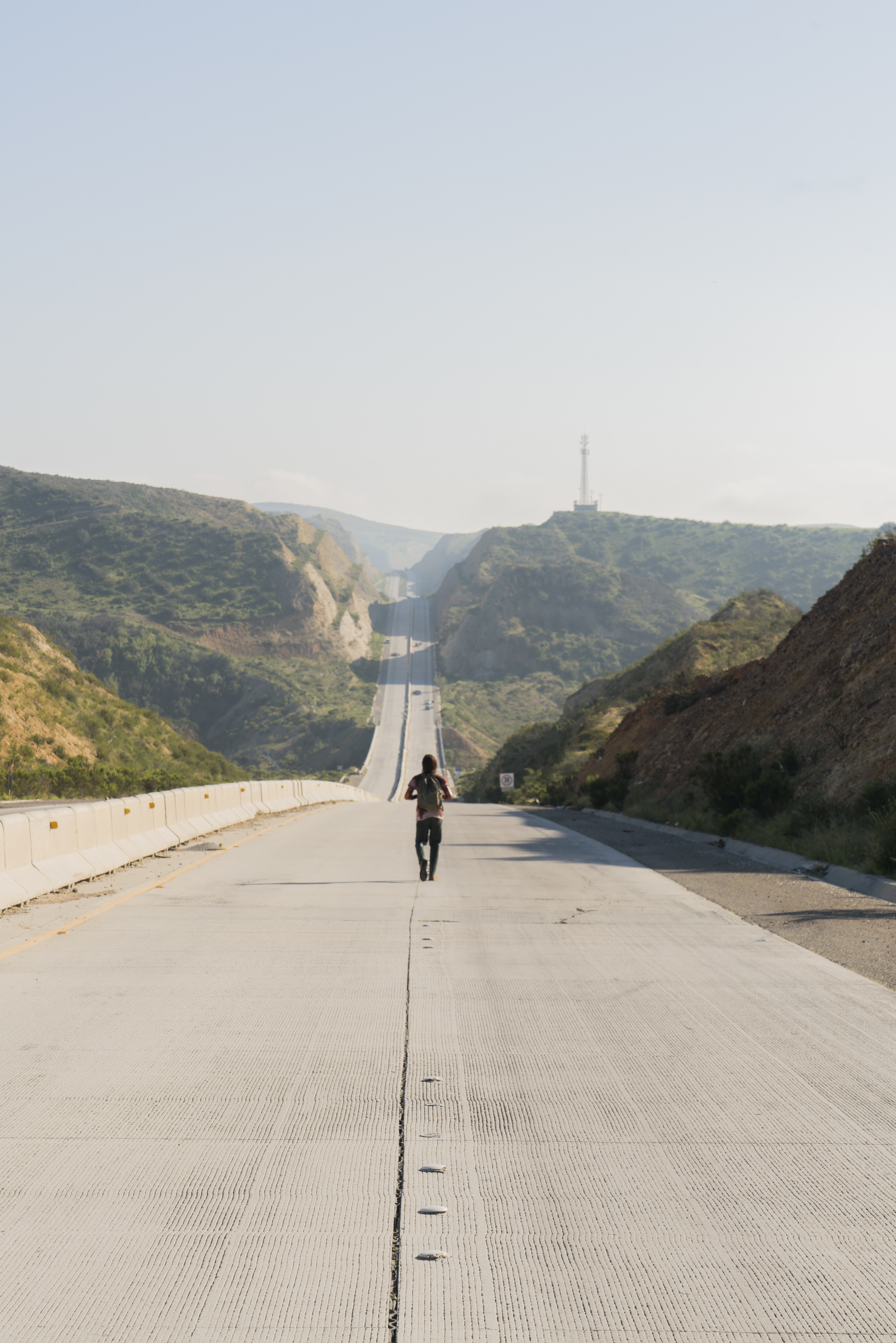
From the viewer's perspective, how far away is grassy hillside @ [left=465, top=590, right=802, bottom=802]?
57.1 metres

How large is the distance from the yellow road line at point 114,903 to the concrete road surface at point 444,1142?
0.26 m

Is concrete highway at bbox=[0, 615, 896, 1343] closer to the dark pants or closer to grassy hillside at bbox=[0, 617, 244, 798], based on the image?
the dark pants

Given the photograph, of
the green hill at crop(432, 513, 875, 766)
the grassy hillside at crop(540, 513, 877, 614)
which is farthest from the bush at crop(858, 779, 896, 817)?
the grassy hillside at crop(540, 513, 877, 614)

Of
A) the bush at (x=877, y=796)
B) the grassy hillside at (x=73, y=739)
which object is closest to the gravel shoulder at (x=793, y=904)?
the bush at (x=877, y=796)

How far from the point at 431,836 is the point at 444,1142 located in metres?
9.28

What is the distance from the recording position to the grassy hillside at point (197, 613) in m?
122

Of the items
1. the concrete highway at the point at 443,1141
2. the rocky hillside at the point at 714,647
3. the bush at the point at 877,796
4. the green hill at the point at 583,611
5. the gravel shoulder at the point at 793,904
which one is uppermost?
the green hill at the point at 583,611

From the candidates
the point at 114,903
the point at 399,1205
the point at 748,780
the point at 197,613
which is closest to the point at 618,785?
the point at 748,780

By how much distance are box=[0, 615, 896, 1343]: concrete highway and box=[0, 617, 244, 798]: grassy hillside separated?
33637 mm

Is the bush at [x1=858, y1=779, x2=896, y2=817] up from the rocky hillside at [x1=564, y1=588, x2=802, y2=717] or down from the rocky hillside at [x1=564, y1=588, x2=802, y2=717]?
down

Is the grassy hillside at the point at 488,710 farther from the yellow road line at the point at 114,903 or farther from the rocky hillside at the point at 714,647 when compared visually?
the yellow road line at the point at 114,903

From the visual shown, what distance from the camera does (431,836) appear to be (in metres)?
14.1

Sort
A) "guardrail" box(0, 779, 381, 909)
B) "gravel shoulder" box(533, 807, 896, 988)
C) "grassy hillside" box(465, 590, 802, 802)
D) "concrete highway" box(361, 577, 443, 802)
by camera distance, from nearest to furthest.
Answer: "gravel shoulder" box(533, 807, 896, 988)
"guardrail" box(0, 779, 381, 909)
"grassy hillside" box(465, 590, 802, 802)
"concrete highway" box(361, 577, 443, 802)

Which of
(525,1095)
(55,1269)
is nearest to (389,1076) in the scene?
(525,1095)
